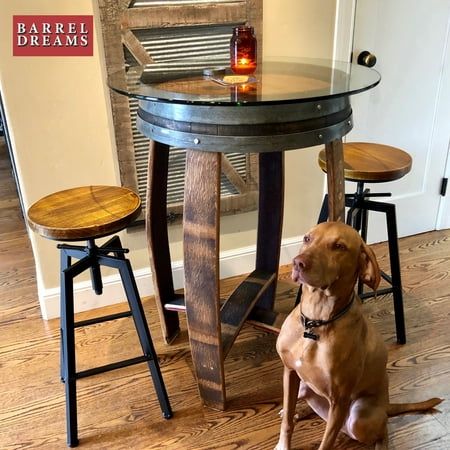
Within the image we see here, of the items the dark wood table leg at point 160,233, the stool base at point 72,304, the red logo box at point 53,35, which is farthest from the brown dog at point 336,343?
the red logo box at point 53,35

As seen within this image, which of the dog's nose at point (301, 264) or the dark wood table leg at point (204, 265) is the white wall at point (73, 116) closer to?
the dark wood table leg at point (204, 265)

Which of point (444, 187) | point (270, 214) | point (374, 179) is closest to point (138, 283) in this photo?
point (270, 214)

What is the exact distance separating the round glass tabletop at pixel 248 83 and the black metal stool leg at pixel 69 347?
0.62 metres

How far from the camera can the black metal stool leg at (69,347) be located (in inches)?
62.0

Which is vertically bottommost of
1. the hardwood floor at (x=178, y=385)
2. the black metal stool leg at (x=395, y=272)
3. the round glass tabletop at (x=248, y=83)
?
the hardwood floor at (x=178, y=385)

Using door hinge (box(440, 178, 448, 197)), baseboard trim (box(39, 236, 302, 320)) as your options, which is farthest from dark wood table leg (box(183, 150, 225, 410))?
door hinge (box(440, 178, 448, 197))

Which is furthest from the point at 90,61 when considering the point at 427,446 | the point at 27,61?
the point at 427,446

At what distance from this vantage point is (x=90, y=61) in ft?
6.55

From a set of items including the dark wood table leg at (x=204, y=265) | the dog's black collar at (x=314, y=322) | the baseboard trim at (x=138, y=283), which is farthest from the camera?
the baseboard trim at (x=138, y=283)

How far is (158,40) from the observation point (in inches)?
81.7

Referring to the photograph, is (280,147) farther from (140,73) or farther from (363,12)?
(363,12)

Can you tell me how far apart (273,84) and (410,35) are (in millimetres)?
1340

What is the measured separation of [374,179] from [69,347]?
122 cm

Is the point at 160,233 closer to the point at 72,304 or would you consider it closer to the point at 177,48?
the point at 72,304
